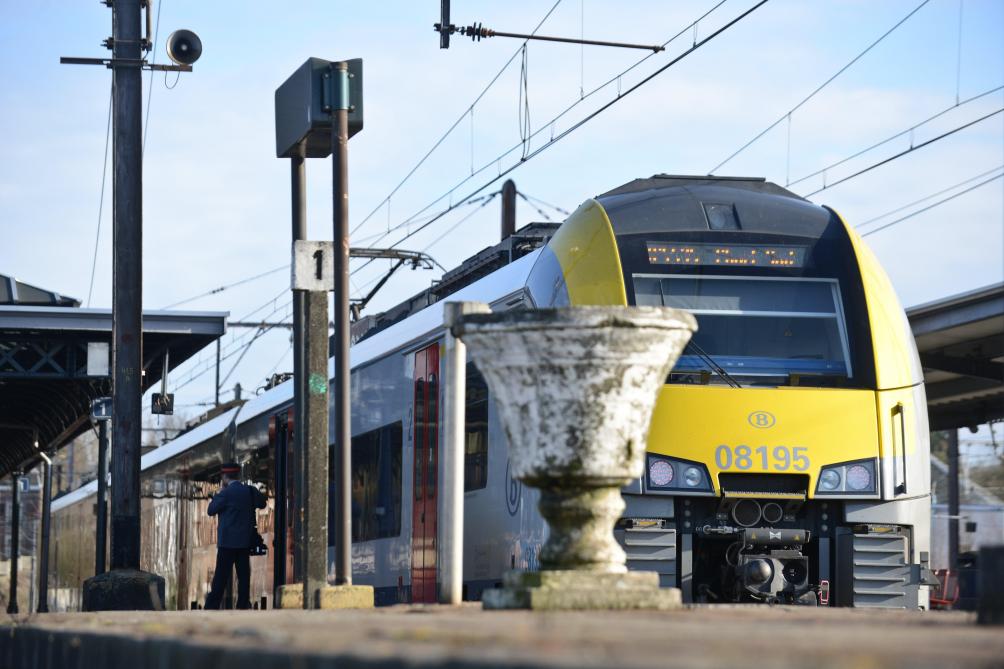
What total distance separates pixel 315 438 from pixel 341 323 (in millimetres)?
827

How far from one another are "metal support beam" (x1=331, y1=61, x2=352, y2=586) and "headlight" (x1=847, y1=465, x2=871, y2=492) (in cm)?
355

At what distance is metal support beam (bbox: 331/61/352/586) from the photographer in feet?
36.0

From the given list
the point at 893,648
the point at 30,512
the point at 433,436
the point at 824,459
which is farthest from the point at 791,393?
the point at 30,512

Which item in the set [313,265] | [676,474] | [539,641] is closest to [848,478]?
[676,474]

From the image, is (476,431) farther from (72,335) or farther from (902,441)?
(72,335)

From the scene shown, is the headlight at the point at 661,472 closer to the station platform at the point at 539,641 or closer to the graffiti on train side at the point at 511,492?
the graffiti on train side at the point at 511,492

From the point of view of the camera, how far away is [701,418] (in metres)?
11.5

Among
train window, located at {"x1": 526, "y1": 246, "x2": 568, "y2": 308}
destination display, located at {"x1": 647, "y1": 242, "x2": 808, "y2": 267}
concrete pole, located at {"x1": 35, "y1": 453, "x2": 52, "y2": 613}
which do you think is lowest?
concrete pole, located at {"x1": 35, "y1": 453, "x2": 52, "y2": 613}

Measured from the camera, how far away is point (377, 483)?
53.2 ft

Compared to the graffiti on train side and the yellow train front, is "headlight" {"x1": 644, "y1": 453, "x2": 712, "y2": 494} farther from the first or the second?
the graffiti on train side

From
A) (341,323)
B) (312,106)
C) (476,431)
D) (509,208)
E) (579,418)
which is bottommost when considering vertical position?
(579,418)

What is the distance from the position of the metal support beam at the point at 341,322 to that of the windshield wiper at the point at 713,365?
2491 mm

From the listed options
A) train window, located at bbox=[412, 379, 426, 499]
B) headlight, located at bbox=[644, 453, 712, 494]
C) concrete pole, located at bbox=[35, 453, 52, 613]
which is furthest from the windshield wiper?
concrete pole, located at bbox=[35, 453, 52, 613]

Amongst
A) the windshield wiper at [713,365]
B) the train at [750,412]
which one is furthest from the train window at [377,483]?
the windshield wiper at [713,365]
